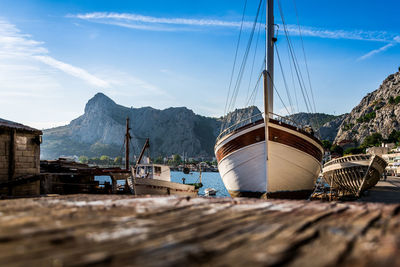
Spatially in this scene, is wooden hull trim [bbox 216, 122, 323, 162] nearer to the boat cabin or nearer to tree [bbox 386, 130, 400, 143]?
the boat cabin

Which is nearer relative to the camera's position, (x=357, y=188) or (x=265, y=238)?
(x=265, y=238)

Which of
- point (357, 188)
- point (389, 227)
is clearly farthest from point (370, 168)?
point (389, 227)

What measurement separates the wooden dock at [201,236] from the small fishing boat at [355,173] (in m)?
24.6

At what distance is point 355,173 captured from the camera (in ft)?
85.0

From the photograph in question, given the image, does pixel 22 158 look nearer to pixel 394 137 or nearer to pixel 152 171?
pixel 152 171

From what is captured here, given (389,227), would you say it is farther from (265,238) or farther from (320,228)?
(265,238)

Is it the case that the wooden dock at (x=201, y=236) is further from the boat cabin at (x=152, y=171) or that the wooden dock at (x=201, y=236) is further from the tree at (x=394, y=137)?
the tree at (x=394, y=137)

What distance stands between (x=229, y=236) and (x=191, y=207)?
3.81 ft

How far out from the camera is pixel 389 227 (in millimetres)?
2262

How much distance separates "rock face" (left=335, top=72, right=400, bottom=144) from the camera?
14625cm

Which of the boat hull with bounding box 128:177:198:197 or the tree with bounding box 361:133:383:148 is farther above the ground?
the tree with bounding box 361:133:383:148

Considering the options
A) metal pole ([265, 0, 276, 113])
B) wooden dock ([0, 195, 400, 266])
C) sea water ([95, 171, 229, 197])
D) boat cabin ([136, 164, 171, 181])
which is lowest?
sea water ([95, 171, 229, 197])

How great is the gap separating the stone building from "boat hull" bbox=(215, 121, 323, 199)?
12557mm

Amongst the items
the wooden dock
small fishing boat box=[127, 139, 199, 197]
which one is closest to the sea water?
small fishing boat box=[127, 139, 199, 197]
